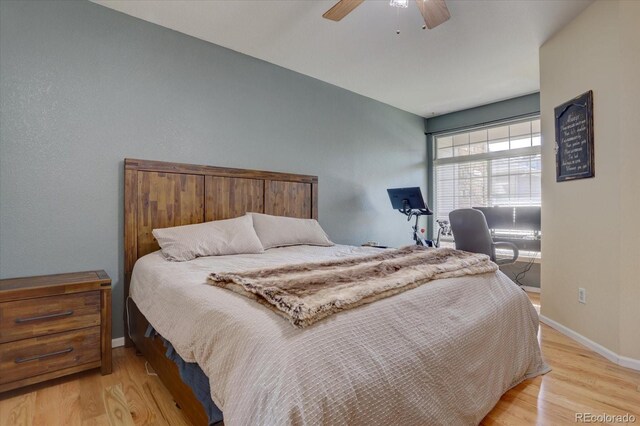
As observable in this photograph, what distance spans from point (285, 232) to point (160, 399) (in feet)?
5.33

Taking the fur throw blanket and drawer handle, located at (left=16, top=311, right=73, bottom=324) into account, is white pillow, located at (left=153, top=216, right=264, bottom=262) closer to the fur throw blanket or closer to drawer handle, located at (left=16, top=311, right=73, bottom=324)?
drawer handle, located at (left=16, top=311, right=73, bottom=324)

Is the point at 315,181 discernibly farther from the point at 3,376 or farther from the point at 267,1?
the point at 3,376

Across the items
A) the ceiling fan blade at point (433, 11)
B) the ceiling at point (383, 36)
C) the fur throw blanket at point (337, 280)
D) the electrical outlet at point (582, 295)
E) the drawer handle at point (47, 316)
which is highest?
the ceiling at point (383, 36)

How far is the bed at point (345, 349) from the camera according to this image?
89cm

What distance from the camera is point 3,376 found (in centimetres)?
176

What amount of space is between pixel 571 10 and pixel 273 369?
343cm

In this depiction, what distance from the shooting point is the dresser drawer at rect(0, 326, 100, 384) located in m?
1.78

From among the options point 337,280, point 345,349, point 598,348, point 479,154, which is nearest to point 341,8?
point 337,280

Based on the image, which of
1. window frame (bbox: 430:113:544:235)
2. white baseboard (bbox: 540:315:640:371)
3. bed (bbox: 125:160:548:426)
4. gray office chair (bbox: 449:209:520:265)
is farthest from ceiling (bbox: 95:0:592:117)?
white baseboard (bbox: 540:315:640:371)

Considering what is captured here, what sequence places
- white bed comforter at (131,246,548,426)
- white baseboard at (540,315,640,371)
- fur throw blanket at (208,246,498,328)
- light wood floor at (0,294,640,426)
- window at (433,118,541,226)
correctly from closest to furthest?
white bed comforter at (131,246,548,426) → fur throw blanket at (208,246,498,328) → light wood floor at (0,294,640,426) → white baseboard at (540,315,640,371) → window at (433,118,541,226)

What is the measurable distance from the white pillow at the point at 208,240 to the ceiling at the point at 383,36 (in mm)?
1710

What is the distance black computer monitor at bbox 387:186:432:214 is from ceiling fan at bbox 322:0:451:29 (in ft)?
7.15

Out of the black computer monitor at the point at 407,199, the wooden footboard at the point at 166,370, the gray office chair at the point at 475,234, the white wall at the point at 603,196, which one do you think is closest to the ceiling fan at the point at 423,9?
the white wall at the point at 603,196

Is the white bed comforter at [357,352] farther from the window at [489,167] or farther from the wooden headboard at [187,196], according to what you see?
the window at [489,167]
